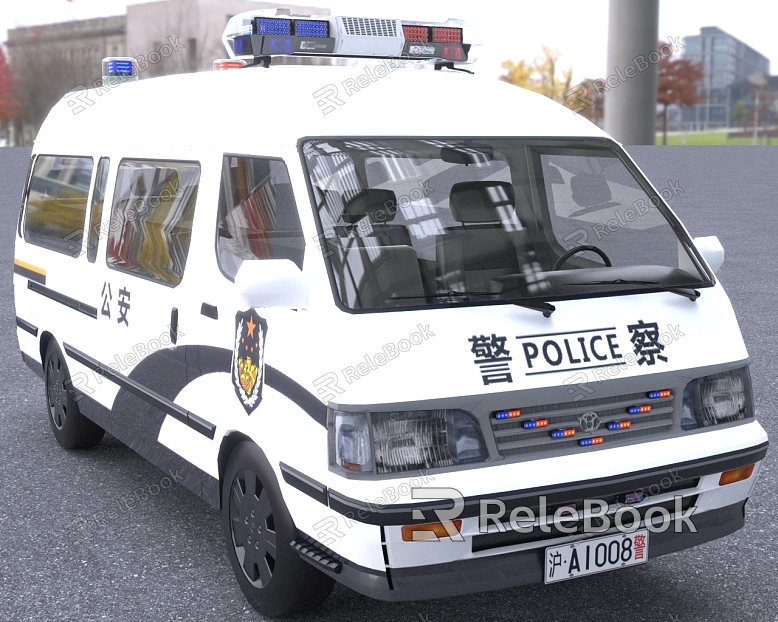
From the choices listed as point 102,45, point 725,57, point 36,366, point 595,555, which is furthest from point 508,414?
point 725,57

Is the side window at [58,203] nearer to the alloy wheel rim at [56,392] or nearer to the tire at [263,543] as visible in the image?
the alloy wheel rim at [56,392]

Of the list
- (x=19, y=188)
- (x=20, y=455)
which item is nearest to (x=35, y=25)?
(x=19, y=188)

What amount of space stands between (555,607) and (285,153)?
2035 mm

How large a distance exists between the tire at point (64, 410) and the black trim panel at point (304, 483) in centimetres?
267

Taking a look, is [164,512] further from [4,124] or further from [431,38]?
[4,124]

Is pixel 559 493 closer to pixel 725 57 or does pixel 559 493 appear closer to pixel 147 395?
pixel 147 395

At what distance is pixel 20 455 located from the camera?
6.25 meters

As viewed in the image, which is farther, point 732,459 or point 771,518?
point 771,518

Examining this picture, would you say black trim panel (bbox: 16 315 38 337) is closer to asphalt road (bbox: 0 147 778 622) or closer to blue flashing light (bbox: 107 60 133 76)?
asphalt road (bbox: 0 147 778 622)

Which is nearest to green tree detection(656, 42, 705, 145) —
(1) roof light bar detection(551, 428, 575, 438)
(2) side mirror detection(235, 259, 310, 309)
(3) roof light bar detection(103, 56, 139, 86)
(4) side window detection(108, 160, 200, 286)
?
(3) roof light bar detection(103, 56, 139, 86)

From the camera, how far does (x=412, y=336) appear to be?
3.55 meters

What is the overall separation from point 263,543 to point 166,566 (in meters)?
0.81

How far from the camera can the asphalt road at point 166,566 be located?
413 cm

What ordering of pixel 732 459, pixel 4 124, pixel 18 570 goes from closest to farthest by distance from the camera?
pixel 732 459 → pixel 18 570 → pixel 4 124
